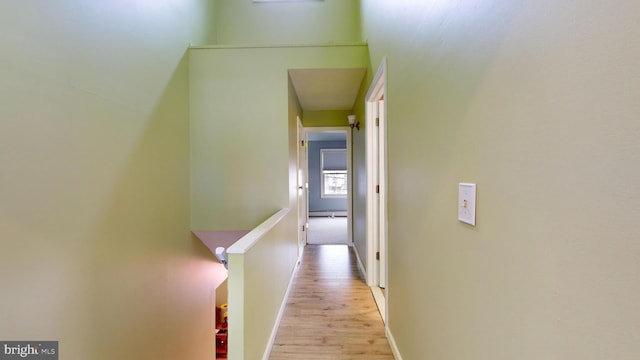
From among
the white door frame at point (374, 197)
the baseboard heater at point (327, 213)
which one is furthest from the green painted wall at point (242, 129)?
the baseboard heater at point (327, 213)

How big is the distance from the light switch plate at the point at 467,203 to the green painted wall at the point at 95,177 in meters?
1.90

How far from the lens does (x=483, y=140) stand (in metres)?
0.83

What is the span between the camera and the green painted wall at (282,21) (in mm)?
4035

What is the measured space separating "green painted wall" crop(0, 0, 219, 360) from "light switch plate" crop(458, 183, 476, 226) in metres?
1.90

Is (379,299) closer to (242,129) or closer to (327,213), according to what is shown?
(242,129)

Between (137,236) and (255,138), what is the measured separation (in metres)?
1.39

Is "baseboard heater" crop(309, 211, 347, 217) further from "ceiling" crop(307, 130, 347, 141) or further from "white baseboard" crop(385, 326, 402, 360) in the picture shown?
"white baseboard" crop(385, 326, 402, 360)

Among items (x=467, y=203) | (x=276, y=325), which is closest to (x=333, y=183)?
(x=276, y=325)

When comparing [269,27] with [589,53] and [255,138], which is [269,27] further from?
[589,53]

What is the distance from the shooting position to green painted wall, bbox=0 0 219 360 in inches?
51.7

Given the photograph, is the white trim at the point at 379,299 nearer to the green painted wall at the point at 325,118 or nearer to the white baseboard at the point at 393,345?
the white baseboard at the point at 393,345

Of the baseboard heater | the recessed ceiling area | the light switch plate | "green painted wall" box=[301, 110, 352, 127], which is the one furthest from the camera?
the baseboard heater

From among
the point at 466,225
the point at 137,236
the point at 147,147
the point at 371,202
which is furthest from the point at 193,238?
the point at 466,225

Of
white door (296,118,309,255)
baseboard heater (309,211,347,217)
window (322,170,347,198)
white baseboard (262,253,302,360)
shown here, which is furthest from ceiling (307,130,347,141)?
white baseboard (262,253,302,360)
